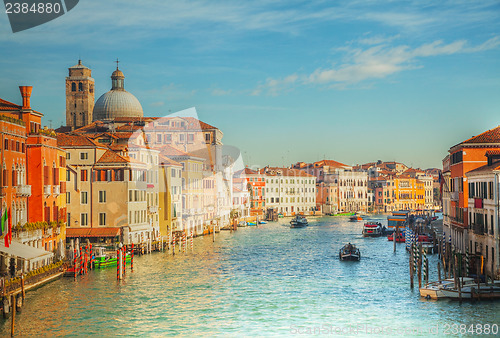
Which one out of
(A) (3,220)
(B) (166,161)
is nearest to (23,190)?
(A) (3,220)

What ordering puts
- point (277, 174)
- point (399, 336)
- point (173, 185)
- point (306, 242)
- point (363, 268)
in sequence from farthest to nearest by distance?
point (277, 174) → point (306, 242) → point (173, 185) → point (363, 268) → point (399, 336)

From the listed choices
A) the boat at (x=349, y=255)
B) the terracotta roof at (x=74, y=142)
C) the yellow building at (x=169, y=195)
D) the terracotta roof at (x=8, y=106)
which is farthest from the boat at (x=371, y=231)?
the terracotta roof at (x=8, y=106)

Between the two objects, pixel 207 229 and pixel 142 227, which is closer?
pixel 142 227

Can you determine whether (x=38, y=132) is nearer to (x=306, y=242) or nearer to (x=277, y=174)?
(x=306, y=242)

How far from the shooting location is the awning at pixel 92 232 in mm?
34656

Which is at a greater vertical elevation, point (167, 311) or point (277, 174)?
point (277, 174)

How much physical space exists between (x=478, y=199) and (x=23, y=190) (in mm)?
16387

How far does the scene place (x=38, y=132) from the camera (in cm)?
2584

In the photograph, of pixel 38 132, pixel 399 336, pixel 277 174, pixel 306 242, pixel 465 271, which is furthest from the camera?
pixel 277 174

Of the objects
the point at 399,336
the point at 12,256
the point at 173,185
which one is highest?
the point at 173,185

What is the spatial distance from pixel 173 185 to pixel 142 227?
20.1 ft

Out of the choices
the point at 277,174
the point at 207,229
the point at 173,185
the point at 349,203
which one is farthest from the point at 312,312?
the point at 349,203

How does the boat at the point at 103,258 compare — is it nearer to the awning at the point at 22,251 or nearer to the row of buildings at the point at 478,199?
the awning at the point at 22,251

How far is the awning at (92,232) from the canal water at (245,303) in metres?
2.52
